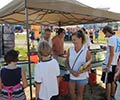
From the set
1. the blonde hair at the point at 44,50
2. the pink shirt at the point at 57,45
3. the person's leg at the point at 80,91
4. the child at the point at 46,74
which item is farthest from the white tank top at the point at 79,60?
the pink shirt at the point at 57,45

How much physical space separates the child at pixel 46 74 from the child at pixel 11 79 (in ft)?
0.72

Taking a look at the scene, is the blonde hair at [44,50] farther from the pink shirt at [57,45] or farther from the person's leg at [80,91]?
the pink shirt at [57,45]

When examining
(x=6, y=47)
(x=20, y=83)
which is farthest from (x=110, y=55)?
(x=6, y=47)

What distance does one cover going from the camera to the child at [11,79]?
12.3 ft

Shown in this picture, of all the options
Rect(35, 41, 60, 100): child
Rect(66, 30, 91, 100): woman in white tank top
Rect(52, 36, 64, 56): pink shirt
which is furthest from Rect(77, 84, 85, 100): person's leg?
Rect(52, 36, 64, 56): pink shirt

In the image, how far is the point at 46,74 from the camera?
3822 millimetres

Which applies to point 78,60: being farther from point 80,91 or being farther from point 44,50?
point 44,50

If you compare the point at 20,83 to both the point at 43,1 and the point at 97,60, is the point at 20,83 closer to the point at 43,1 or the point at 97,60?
the point at 43,1

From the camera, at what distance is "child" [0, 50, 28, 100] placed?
12.3 feet

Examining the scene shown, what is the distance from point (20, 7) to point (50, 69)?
1.25m

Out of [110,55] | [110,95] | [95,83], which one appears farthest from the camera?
[95,83]

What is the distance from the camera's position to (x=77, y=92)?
5066mm

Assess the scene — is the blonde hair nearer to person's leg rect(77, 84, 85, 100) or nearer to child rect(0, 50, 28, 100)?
child rect(0, 50, 28, 100)

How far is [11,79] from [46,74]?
48cm
